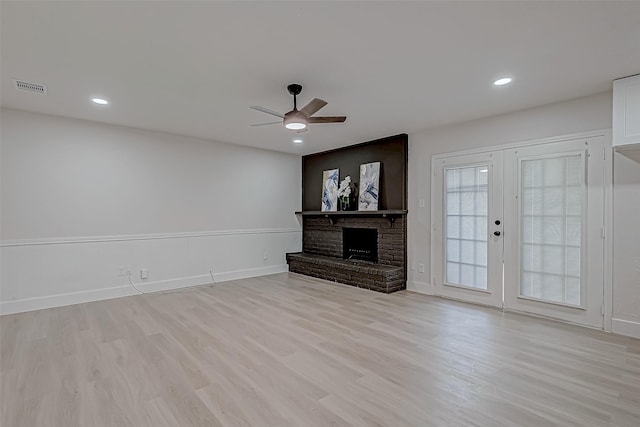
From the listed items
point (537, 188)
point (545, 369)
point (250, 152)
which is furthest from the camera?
point (250, 152)

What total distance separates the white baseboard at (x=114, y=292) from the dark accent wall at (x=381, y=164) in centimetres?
214

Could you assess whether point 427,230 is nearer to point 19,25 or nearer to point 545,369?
point 545,369

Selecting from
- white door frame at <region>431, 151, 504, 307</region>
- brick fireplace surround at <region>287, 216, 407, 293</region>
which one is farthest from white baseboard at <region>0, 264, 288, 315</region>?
white door frame at <region>431, 151, 504, 307</region>

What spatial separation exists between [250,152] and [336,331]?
409cm

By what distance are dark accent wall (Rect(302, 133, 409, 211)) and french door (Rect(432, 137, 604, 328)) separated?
23.1 inches

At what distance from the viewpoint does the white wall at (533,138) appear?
3252mm

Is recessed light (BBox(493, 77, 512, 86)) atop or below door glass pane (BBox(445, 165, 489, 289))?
atop

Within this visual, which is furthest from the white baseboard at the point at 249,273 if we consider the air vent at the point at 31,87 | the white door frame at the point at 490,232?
the air vent at the point at 31,87

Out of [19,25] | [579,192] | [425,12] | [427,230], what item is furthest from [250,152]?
[579,192]

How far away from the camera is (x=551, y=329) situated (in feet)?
11.3

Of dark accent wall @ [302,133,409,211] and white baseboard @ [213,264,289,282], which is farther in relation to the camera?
white baseboard @ [213,264,289,282]

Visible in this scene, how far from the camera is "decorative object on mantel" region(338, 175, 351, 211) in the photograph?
596 cm

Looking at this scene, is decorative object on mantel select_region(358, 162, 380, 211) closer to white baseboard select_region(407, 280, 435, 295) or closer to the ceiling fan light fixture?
white baseboard select_region(407, 280, 435, 295)

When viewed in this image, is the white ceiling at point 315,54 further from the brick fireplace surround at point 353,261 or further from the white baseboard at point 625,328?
the white baseboard at point 625,328
